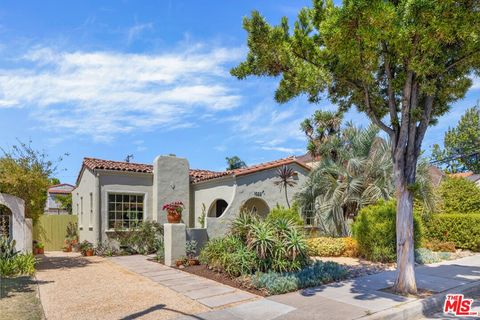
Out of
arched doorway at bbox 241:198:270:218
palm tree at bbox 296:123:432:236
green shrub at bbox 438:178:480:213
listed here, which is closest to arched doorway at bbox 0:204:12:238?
arched doorway at bbox 241:198:270:218

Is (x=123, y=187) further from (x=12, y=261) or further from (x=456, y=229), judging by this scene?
(x=456, y=229)

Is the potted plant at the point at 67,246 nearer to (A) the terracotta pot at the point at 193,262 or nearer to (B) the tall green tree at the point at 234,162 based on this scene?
(A) the terracotta pot at the point at 193,262

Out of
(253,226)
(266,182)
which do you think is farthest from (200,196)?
(253,226)

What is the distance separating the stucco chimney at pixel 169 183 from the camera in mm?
17062

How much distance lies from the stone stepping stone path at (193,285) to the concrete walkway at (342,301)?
552 mm

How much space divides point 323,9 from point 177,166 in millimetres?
11039

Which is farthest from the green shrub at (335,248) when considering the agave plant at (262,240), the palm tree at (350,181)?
the agave plant at (262,240)

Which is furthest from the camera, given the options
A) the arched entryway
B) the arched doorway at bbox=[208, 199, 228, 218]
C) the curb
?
the arched doorway at bbox=[208, 199, 228, 218]

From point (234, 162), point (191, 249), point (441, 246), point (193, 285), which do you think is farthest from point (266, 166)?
point (234, 162)

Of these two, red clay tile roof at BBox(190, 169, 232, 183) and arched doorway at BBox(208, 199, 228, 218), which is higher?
red clay tile roof at BBox(190, 169, 232, 183)

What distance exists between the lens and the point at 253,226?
1022 centimetres

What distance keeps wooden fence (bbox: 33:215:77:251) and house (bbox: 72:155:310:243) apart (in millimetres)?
2265

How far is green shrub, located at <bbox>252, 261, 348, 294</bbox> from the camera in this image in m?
8.45

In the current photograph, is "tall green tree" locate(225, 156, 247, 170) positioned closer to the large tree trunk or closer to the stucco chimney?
the stucco chimney
